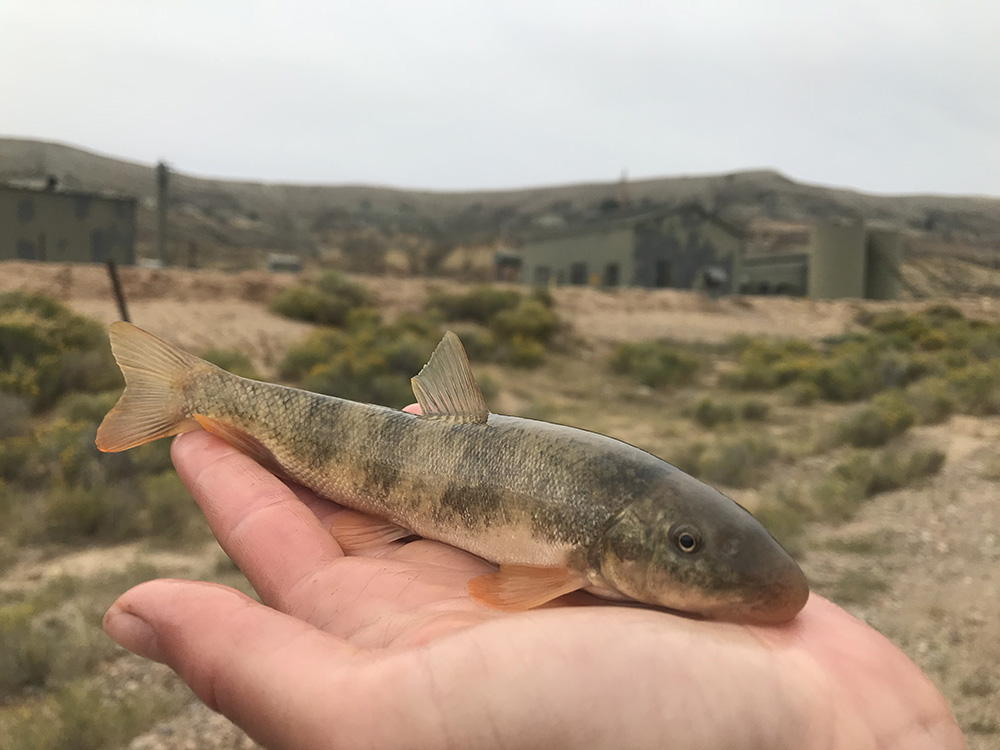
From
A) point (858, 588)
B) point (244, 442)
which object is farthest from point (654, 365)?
point (244, 442)

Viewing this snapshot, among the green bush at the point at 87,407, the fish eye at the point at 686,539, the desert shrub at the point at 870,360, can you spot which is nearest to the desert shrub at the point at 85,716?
the fish eye at the point at 686,539

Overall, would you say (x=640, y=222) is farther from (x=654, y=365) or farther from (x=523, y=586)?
(x=523, y=586)

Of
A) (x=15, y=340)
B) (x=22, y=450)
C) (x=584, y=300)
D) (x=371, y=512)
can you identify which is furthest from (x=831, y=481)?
(x=584, y=300)

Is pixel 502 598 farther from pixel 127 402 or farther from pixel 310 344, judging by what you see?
pixel 310 344

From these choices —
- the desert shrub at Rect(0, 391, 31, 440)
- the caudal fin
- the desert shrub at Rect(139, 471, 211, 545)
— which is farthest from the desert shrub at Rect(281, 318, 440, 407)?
the caudal fin

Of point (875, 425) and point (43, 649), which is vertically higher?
point (875, 425)

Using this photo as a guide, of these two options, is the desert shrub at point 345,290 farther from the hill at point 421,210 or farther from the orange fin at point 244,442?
the hill at point 421,210
